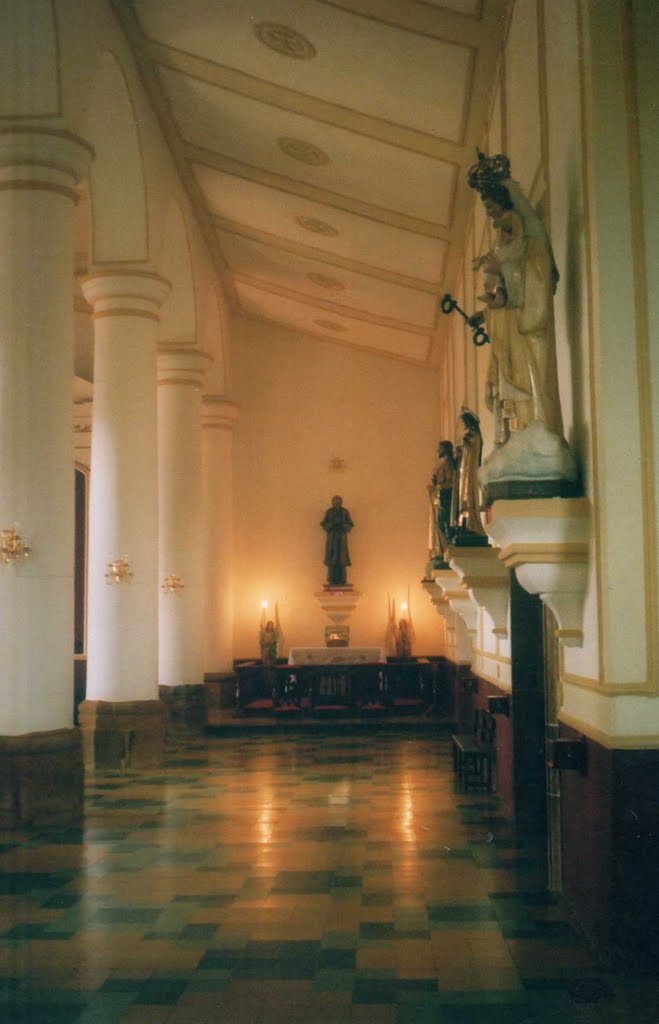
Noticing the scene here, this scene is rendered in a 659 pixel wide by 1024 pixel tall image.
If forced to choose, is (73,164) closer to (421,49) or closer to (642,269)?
(421,49)

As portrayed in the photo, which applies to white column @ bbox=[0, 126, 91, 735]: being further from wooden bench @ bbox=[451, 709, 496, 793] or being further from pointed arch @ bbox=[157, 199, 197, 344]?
pointed arch @ bbox=[157, 199, 197, 344]

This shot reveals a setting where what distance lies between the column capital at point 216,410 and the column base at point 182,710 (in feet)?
16.6

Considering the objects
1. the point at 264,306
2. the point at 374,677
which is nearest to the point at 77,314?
the point at 264,306

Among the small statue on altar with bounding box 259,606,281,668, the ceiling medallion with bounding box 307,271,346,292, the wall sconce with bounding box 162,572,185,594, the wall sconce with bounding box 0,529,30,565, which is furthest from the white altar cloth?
→ the wall sconce with bounding box 0,529,30,565

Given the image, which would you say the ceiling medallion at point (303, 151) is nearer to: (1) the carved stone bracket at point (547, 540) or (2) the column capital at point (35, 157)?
(2) the column capital at point (35, 157)

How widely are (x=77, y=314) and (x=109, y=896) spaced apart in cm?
1399

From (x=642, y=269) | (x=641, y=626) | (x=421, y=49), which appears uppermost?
(x=421, y=49)

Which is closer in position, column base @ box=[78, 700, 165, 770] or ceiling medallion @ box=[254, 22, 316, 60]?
ceiling medallion @ box=[254, 22, 316, 60]

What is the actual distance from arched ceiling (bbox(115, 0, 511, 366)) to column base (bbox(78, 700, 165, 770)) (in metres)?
5.91

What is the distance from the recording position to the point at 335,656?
18.3m

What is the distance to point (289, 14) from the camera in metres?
9.05

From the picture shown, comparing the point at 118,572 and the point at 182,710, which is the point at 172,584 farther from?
the point at 118,572

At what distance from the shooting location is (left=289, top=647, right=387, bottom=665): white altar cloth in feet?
60.0

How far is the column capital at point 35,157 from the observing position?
353 inches
